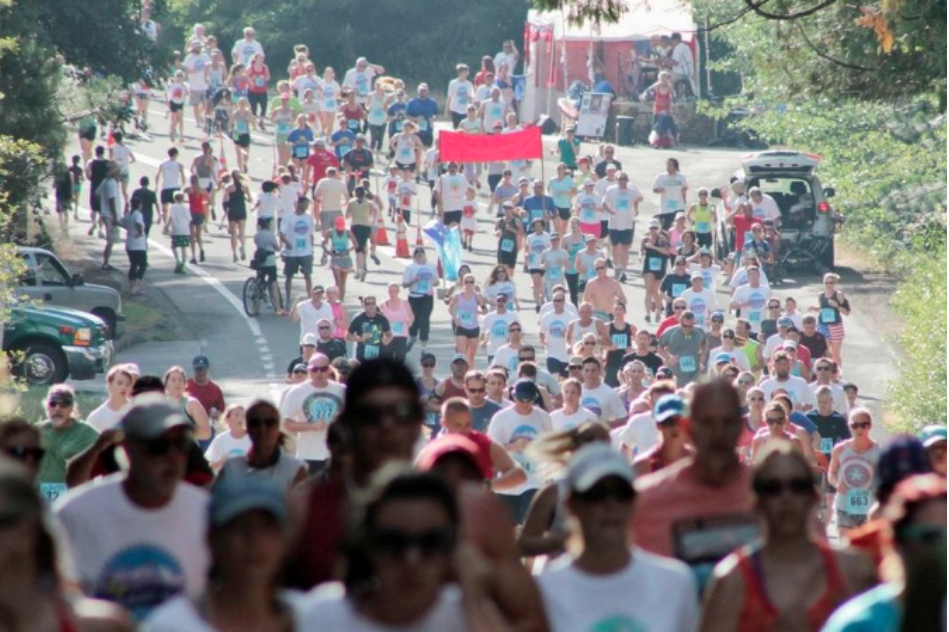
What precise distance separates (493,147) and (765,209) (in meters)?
4.37

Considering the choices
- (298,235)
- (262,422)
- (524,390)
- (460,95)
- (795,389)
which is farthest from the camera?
(460,95)

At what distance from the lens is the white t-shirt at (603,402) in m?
17.9

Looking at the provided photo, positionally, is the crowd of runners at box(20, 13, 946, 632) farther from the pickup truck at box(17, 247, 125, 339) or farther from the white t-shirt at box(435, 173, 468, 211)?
the white t-shirt at box(435, 173, 468, 211)

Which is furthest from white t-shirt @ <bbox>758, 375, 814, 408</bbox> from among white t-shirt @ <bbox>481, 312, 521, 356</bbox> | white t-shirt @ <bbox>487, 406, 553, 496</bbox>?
white t-shirt @ <bbox>481, 312, 521, 356</bbox>

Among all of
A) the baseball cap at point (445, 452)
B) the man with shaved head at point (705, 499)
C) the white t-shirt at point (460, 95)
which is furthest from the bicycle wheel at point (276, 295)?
the man with shaved head at point (705, 499)

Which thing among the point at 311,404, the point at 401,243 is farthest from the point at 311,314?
the point at 401,243

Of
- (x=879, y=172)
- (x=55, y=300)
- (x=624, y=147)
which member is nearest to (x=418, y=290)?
(x=55, y=300)

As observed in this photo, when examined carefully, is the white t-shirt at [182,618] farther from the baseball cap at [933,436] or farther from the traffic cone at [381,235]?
the traffic cone at [381,235]

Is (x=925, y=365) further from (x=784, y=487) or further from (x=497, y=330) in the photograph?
(x=784, y=487)

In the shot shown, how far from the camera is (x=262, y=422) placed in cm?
872

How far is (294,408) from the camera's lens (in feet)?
53.9

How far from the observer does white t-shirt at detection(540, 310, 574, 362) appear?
25.2 metres

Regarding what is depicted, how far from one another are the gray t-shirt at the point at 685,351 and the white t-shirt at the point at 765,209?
10141 mm

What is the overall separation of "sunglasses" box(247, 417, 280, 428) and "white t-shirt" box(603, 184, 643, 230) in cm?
2523
